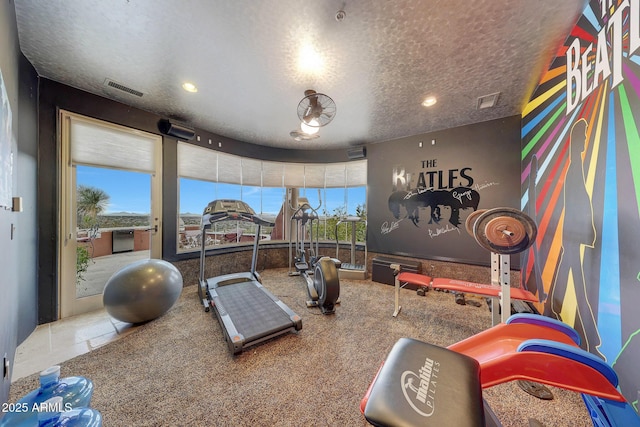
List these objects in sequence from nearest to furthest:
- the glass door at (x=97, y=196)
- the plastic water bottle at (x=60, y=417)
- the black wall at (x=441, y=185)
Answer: the plastic water bottle at (x=60, y=417), the glass door at (x=97, y=196), the black wall at (x=441, y=185)

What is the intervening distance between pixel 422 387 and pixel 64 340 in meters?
3.56

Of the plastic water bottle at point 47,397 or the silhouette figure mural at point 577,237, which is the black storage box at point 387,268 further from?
the plastic water bottle at point 47,397

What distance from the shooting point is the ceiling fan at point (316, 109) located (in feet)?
8.79

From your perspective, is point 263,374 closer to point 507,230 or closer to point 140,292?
point 140,292

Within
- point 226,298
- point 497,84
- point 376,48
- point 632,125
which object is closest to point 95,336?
point 226,298

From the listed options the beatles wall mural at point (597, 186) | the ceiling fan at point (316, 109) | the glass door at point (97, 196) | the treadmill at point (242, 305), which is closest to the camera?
the beatles wall mural at point (597, 186)

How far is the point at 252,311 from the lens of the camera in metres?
2.83

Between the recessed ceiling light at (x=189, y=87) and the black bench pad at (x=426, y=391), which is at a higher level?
the recessed ceiling light at (x=189, y=87)

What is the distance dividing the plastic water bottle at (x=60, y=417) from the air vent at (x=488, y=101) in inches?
181
